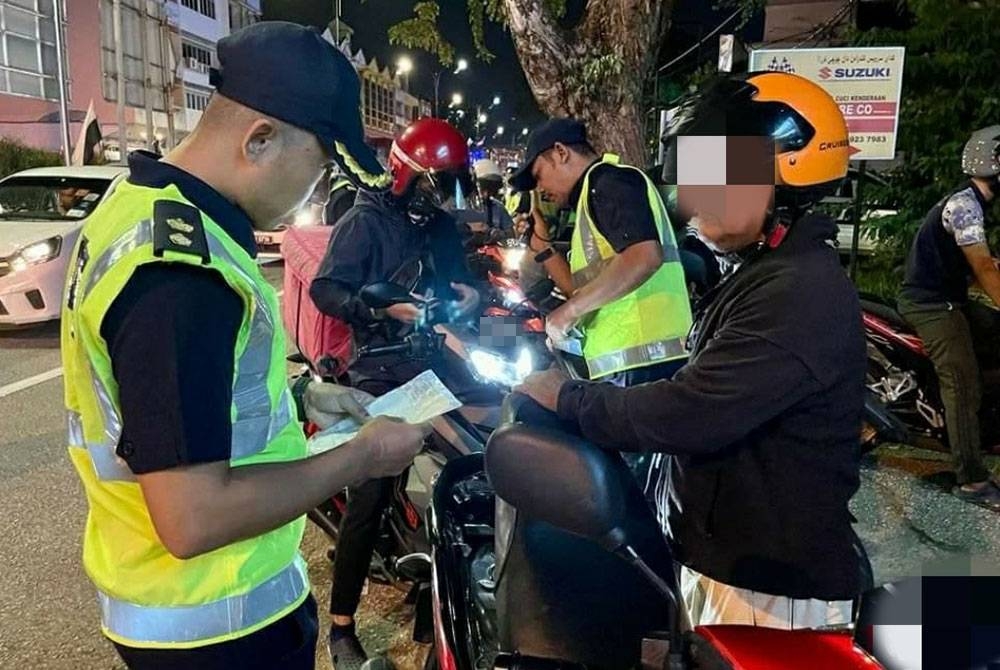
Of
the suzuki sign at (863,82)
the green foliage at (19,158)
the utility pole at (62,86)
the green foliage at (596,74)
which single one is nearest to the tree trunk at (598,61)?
the green foliage at (596,74)

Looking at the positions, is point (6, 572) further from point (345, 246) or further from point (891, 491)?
point (891, 491)

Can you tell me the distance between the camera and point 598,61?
279 inches

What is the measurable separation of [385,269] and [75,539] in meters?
2.26

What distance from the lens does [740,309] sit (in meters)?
1.81

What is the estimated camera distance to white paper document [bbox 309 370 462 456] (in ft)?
6.24

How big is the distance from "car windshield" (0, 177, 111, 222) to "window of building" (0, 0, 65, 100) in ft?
79.3

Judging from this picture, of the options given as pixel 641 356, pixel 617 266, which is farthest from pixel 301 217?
pixel 641 356

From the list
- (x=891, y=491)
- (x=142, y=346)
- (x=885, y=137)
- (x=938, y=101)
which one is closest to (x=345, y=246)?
(x=142, y=346)

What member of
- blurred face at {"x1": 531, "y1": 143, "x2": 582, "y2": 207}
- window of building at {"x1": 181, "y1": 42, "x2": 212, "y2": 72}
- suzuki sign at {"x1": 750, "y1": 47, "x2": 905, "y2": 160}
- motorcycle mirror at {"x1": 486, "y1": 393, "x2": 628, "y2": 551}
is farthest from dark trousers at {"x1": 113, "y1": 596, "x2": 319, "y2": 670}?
window of building at {"x1": 181, "y1": 42, "x2": 212, "y2": 72}

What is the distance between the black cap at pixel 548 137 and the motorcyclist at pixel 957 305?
84.6 inches

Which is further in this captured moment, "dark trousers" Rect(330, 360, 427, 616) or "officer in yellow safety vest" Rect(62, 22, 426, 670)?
"dark trousers" Rect(330, 360, 427, 616)

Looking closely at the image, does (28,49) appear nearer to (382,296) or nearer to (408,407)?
(382,296)

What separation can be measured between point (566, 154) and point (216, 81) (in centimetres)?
279

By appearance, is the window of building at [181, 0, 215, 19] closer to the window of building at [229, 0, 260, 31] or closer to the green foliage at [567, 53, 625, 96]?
the window of building at [229, 0, 260, 31]
